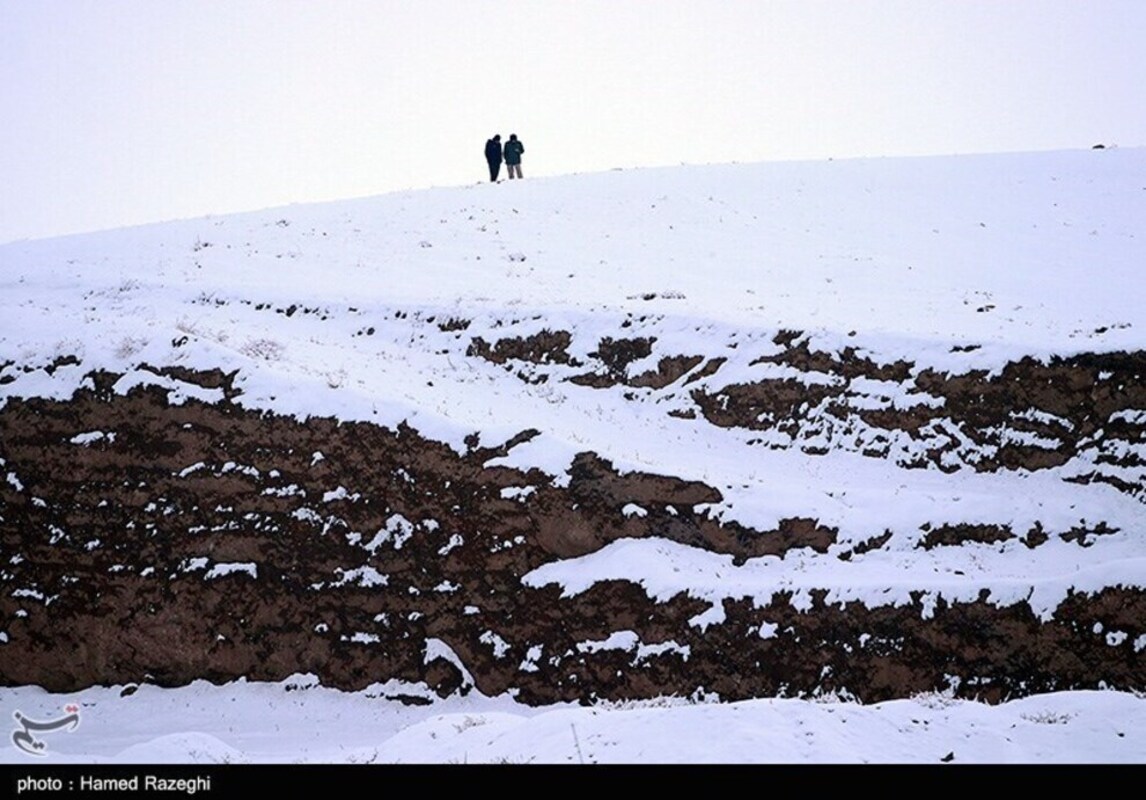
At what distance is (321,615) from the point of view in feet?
37.5

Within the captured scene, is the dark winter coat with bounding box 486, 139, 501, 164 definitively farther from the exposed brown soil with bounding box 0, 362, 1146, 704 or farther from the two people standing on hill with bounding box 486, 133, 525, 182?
the exposed brown soil with bounding box 0, 362, 1146, 704

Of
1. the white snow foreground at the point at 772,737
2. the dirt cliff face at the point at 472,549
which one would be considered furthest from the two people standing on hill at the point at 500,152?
the white snow foreground at the point at 772,737

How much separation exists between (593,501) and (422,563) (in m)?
2.57

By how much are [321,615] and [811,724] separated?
7284 mm

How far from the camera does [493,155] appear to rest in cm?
3094

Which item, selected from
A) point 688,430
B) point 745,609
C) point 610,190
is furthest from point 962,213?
point 745,609

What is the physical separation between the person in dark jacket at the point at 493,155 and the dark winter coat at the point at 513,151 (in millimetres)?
413

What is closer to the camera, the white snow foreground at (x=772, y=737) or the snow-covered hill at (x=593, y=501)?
the white snow foreground at (x=772, y=737)

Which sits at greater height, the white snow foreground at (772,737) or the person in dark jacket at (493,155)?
the person in dark jacket at (493,155)

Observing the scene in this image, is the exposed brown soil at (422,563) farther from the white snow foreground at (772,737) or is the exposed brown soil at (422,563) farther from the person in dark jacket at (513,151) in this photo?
the person in dark jacket at (513,151)

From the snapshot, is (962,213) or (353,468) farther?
(962,213)

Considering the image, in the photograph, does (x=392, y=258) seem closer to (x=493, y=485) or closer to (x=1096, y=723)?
(x=493, y=485)

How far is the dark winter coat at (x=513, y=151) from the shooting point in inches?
1212

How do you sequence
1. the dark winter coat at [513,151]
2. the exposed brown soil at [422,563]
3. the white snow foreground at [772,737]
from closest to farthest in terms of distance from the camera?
the white snow foreground at [772,737] → the exposed brown soil at [422,563] → the dark winter coat at [513,151]
